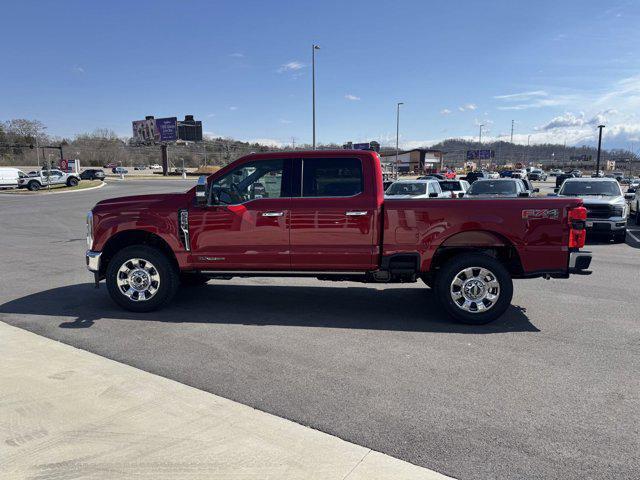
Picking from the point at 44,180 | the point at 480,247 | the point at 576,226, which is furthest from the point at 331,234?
the point at 44,180

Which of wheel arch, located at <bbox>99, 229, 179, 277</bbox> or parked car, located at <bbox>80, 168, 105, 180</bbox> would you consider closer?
wheel arch, located at <bbox>99, 229, 179, 277</bbox>

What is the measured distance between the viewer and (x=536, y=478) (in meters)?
2.84

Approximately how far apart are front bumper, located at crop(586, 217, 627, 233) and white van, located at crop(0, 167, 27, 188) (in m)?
42.7

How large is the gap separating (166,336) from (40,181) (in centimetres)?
4152

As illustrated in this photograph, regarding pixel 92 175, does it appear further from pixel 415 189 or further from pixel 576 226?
pixel 576 226

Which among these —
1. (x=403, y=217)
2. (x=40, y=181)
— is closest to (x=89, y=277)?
(x=403, y=217)

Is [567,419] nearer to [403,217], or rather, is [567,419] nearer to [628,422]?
[628,422]

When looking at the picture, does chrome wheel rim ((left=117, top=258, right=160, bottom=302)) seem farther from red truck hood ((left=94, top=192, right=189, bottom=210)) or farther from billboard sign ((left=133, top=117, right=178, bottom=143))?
billboard sign ((left=133, top=117, right=178, bottom=143))

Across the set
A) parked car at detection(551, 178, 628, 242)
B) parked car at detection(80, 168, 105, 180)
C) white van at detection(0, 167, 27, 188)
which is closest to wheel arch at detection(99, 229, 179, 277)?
parked car at detection(551, 178, 628, 242)

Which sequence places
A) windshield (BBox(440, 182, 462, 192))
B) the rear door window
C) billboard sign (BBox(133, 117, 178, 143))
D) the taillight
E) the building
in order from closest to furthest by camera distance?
1. the taillight
2. the rear door window
3. windshield (BBox(440, 182, 462, 192))
4. billboard sign (BBox(133, 117, 178, 143))
5. the building

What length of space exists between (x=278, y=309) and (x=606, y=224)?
406 inches

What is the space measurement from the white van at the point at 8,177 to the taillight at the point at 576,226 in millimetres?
44833

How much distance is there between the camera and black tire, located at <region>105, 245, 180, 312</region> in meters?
A: 6.07

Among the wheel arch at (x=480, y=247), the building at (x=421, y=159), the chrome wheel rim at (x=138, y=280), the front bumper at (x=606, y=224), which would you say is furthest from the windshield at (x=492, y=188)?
the building at (x=421, y=159)
